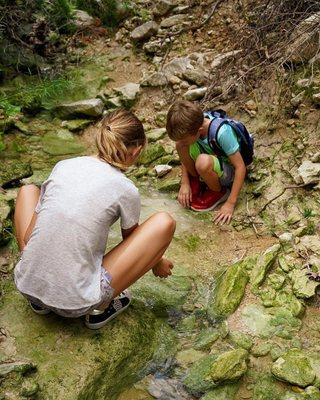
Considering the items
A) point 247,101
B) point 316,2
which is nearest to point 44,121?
point 247,101

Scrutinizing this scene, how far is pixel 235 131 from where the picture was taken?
3326 millimetres

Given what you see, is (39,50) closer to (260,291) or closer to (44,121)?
(44,121)

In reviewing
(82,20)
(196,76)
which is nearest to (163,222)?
(196,76)

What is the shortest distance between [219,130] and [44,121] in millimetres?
2369

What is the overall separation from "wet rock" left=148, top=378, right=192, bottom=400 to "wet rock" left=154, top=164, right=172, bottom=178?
2.11 m

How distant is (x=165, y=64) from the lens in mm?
5148

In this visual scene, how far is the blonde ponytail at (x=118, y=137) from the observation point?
2145 mm

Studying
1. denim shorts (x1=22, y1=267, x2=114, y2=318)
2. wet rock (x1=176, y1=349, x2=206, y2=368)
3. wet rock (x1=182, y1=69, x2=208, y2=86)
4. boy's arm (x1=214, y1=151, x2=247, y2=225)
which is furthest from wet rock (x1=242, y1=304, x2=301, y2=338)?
wet rock (x1=182, y1=69, x2=208, y2=86)

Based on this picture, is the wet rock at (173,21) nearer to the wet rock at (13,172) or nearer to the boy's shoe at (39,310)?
the wet rock at (13,172)

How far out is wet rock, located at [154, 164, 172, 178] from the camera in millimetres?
4051

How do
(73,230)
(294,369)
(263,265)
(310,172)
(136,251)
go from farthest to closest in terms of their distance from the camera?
1. (310,172)
2. (263,265)
3. (136,251)
4. (294,369)
5. (73,230)

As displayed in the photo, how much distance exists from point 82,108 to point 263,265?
2.91 metres

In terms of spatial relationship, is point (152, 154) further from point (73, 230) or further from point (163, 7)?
point (163, 7)

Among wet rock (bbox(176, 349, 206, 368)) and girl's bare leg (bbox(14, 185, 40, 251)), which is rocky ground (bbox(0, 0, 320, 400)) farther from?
girl's bare leg (bbox(14, 185, 40, 251))
